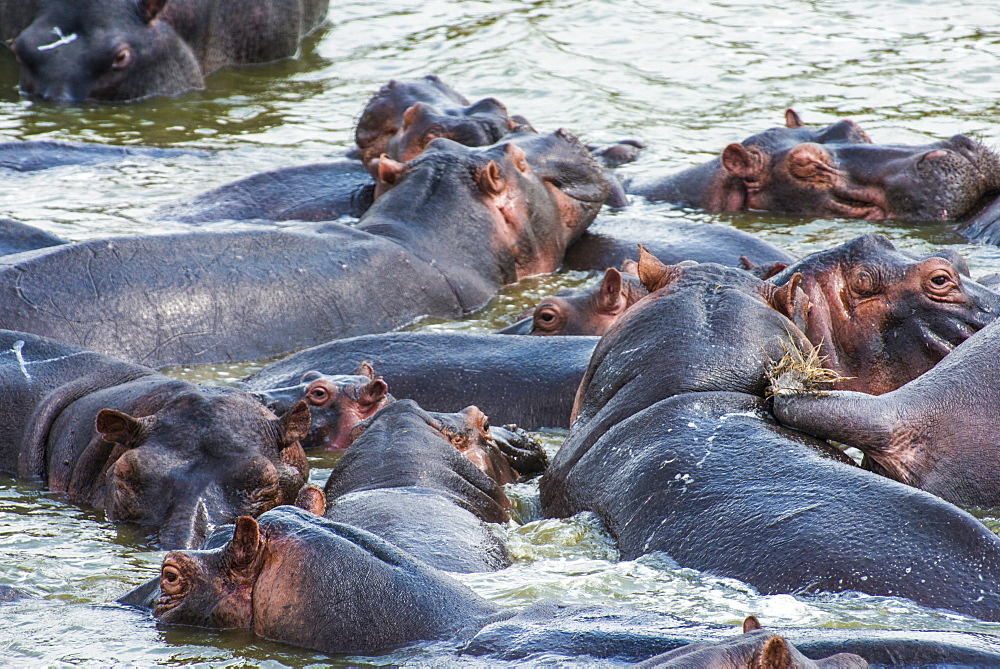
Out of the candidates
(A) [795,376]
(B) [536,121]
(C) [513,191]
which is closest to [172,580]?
(A) [795,376]

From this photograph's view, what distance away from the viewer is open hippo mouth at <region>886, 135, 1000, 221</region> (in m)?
9.33

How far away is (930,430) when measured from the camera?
15.9 ft

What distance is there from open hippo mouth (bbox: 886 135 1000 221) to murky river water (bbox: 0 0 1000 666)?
0.62 feet

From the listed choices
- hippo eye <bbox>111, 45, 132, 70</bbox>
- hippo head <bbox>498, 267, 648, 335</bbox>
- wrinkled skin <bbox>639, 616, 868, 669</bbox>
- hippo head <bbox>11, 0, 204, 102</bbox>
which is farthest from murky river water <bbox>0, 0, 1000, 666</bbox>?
hippo head <bbox>498, 267, 648, 335</bbox>

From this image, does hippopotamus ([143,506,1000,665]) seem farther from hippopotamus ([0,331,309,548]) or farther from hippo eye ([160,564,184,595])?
hippopotamus ([0,331,309,548])

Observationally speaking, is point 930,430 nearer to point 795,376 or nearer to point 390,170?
point 795,376

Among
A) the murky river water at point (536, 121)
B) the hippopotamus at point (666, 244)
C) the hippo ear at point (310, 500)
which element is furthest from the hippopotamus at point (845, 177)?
the hippo ear at point (310, 500)

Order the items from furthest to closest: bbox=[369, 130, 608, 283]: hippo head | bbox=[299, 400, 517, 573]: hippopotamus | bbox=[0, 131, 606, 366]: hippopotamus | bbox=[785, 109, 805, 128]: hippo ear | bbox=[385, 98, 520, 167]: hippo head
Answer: bbox=[785, 109, 805, 128]: hippo ear → bbox=[385, 98, 520, 167]: hippo head → bbox=[369, 130, 608, 283]: hippo head → bbox=[0, 131, 606, 366]: hippopotamus → bbox=[299, 400, 517, 573]: hippopotamus

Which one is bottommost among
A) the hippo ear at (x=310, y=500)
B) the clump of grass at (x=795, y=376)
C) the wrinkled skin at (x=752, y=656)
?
the hippo ear at (x=310, y=500)

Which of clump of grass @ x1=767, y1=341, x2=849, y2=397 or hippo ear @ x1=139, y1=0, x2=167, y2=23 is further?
hippo ear @ x1=139, y1=0, x2=167, y2=23

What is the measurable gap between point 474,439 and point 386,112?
5005mm

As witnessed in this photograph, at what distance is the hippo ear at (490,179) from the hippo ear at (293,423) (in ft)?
11.2

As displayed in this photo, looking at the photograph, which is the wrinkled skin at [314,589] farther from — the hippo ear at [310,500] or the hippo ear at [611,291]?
the hippo ear at [611,291]

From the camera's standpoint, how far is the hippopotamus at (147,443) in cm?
477
